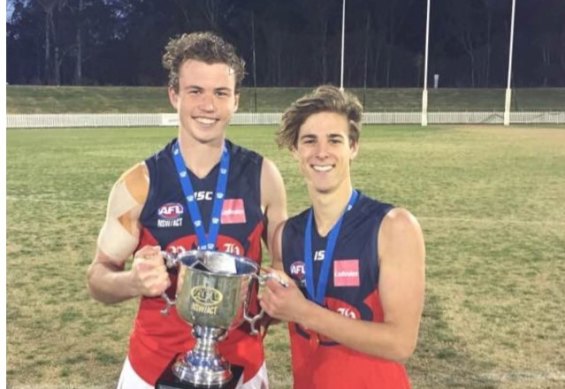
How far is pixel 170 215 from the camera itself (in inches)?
113

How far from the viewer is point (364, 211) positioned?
264 cm

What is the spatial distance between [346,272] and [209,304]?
1.75 ft

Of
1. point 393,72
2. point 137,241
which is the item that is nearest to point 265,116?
point 393,72

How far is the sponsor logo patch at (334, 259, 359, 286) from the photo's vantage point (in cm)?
260

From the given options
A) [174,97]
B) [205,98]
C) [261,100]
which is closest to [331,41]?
[261,100]

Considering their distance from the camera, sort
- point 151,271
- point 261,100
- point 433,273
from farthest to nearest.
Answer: point 261,100 < point 433,273 < point 151,271

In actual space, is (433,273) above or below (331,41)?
below

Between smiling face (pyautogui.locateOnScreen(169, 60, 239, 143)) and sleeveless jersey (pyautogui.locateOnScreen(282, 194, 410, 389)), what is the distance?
605 millimetres

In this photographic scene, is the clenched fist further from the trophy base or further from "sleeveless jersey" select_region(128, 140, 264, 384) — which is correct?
"sleeveless jersey" select_region(128, 140, 264, 384)

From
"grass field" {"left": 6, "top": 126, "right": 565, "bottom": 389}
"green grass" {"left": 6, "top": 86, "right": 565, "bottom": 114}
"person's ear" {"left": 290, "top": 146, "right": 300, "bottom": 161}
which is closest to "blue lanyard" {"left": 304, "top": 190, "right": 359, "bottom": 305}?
"person's ear" {"left": 290, "top": 146, "right": 300, "bottom": 161}

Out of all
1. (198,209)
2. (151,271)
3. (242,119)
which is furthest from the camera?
(242,119)

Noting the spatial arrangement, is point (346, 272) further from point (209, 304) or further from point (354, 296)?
point (209, 304)

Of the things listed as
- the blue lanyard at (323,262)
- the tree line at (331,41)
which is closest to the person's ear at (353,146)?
the blue lanyard at (323,262)

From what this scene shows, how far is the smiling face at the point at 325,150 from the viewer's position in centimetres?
260
